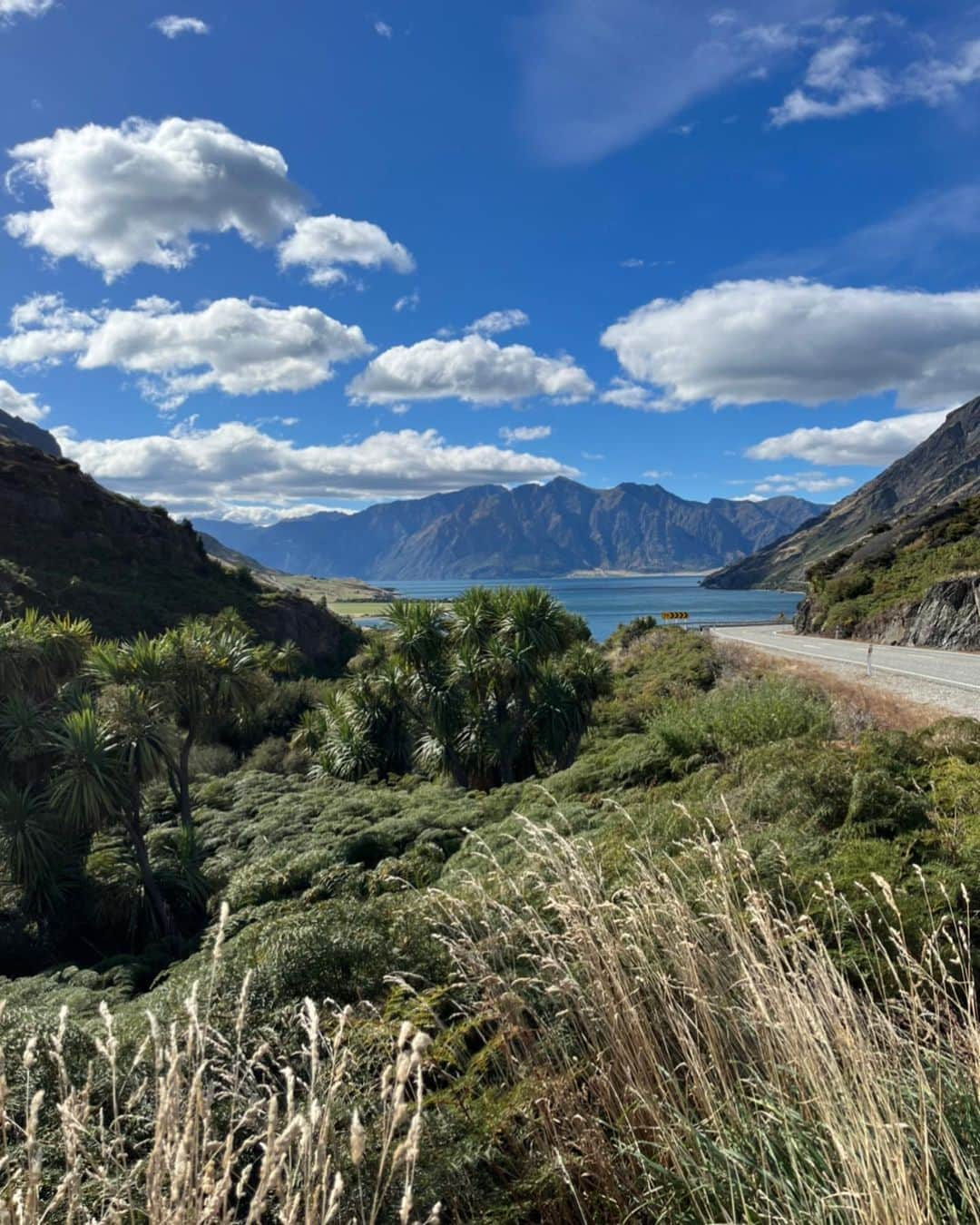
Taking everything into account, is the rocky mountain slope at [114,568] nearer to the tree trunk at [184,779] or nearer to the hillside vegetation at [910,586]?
the tree trunk at [184,779]

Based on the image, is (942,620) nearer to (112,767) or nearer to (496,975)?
(112,767)

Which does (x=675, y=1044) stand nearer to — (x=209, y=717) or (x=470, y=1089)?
(x=470, y=1089)

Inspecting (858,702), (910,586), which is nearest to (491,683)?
(858,702)

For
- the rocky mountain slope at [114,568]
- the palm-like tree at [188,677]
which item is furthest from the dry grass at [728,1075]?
the rocky mountain slope at [114,568]

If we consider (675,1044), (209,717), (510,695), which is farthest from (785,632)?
(675,1044)

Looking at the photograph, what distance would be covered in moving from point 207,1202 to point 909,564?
36.2m

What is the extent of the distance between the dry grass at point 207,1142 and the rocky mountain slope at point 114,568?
36.3 m

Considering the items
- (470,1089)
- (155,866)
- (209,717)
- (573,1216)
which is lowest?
(155,866)

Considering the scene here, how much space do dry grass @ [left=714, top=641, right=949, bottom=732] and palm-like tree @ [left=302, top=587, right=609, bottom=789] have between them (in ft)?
14.4

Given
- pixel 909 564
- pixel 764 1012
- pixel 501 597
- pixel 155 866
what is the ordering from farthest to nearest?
pixel 909 564 < pixel 501 597 < pixel 155 866 < pixel 764 1012

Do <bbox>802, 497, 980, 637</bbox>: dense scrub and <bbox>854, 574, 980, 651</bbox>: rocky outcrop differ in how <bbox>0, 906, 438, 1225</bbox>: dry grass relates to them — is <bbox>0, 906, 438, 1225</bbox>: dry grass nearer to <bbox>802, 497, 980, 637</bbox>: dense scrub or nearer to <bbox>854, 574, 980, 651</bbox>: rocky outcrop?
<bbox>854, 574, 980, 651</bbox>: rocky outcrop

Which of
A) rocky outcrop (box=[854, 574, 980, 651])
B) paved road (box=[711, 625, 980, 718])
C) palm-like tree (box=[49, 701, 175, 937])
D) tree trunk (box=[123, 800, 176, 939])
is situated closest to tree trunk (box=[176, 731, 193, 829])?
palm-like tree (box=[49, 701, 175, 937])

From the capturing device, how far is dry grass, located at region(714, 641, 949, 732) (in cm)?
1038

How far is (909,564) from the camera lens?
3173 cm
